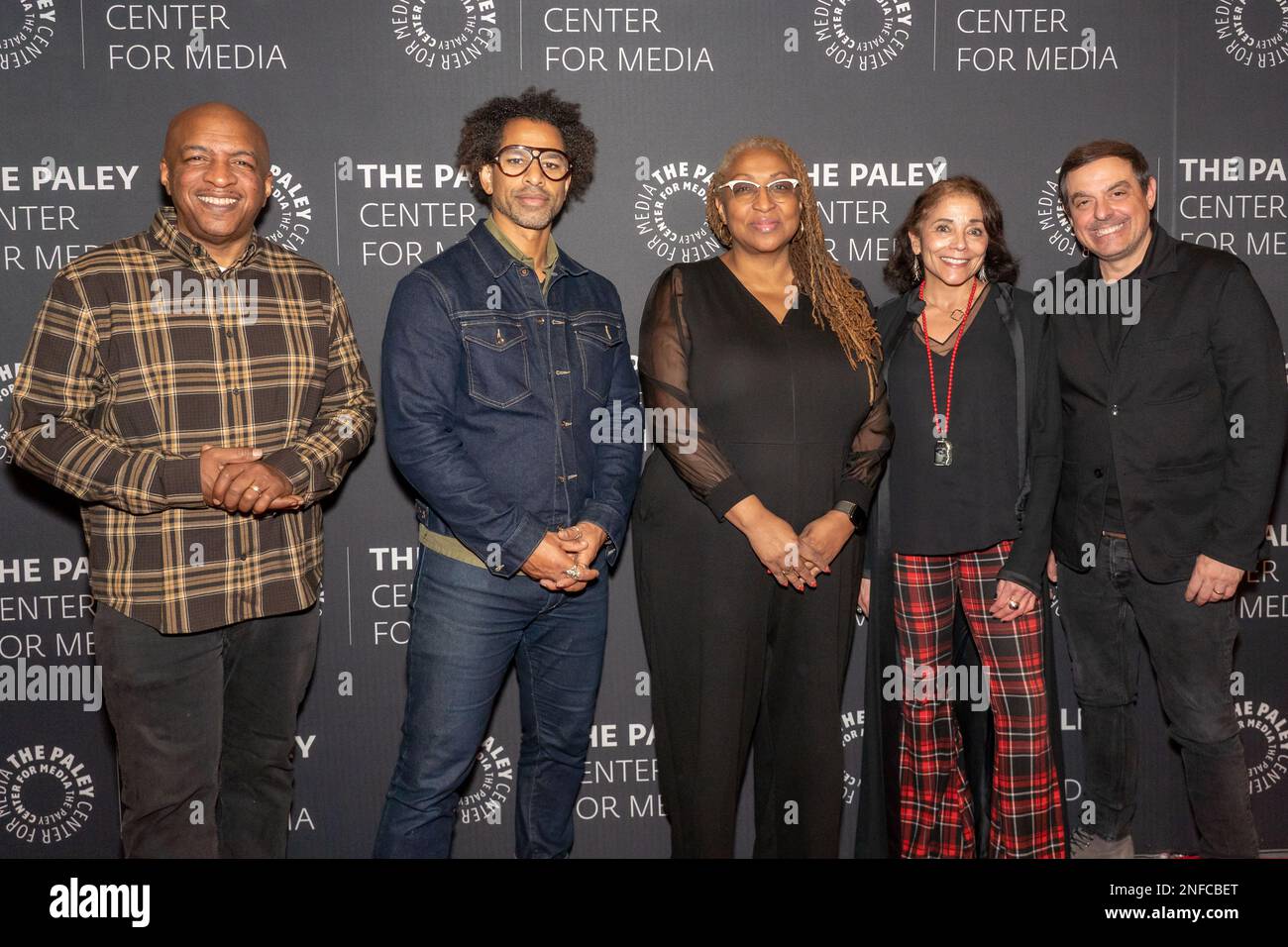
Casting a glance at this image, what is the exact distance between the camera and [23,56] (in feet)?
10.2

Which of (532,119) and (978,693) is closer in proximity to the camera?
(532,119)

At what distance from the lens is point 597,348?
2.69m

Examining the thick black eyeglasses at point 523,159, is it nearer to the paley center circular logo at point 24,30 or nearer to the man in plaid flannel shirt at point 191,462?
the man in plaid flannel shirt at point 191,462

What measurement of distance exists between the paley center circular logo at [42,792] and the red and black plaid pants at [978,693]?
2.58 meters

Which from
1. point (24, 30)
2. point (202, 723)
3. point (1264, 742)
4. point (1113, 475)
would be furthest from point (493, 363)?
point (1264, 742)

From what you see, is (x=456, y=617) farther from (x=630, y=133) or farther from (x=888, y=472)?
(x=630, y=133)

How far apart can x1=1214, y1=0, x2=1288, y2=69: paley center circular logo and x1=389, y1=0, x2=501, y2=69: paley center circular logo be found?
93.2 inches

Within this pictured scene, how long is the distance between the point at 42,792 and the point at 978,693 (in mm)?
2913

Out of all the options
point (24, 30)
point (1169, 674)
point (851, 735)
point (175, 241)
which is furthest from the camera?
point (851, 735)

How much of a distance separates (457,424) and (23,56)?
1.92m

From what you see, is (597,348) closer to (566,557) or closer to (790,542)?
(566,557)

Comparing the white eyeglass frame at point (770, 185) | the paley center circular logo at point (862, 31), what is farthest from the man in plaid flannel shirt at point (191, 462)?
the paley center circular logo at point (862, 31)

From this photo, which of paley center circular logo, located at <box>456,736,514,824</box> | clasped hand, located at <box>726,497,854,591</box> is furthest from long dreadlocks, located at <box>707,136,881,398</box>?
paley center circular logo, located at <box>456,736,514,824</box>

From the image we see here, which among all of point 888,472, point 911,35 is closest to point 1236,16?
point 911,35
